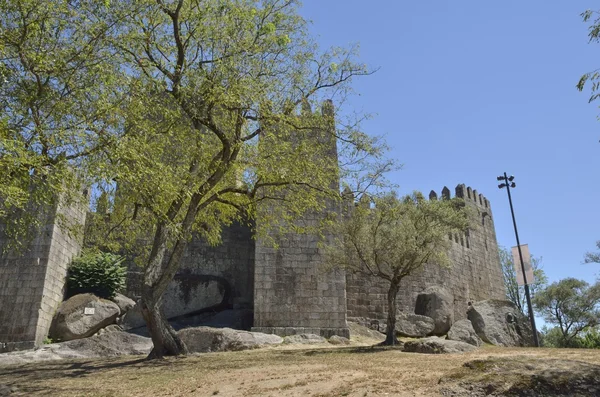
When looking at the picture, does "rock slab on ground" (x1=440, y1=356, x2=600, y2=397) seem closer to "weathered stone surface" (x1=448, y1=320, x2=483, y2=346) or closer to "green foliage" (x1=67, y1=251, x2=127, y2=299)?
"weathered stone surface" (x1=448, y1=320, x2=483, y2=346)

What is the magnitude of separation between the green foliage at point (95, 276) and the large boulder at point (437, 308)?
34.2ft

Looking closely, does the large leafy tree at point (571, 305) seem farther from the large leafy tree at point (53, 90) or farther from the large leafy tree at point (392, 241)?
the large leafy tree at point (53, 90)

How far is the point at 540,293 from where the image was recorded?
114 ft

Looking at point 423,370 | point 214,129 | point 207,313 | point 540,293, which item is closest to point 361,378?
point 423,370

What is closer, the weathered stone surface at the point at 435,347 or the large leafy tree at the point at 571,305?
the weathered stone surface at the point at 435,347

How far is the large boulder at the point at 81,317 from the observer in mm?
15680

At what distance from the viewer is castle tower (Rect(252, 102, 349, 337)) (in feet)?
54.7

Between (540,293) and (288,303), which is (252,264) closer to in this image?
(288,303)

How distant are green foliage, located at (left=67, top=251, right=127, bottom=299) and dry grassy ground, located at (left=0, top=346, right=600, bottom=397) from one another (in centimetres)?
529

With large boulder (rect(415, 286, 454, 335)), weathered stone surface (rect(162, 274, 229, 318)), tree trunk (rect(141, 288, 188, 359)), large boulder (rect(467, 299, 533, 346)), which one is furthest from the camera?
large boulder (rect(415, 286, 454, 335))

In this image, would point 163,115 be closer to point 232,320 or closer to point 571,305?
point 232,320

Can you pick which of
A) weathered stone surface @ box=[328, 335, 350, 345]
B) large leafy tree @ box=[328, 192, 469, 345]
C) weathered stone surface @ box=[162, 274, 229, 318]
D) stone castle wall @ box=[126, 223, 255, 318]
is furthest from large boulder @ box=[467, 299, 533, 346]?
weathered stone surface @ box=[162, 274, 229, 318]

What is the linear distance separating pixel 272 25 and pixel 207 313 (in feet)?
34.5

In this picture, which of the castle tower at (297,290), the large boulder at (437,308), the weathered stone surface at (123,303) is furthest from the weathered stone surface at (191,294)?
the large boulder at (437,308)
